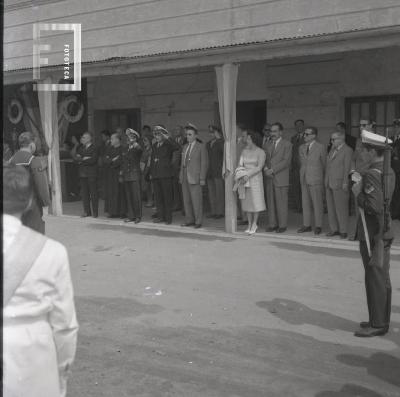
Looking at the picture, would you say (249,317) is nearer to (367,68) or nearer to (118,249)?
(118,249)

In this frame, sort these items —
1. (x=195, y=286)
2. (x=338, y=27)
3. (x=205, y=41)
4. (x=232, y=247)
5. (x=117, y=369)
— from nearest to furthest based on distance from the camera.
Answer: (x=117, y=369), (x=195, y=286), (x=232, y=247), (x=338, y=27), (x=205, y=41)

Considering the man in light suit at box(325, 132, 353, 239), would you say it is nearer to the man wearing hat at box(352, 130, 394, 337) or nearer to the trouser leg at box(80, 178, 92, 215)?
the man wearing hat at box(352, 130, 394, 337)

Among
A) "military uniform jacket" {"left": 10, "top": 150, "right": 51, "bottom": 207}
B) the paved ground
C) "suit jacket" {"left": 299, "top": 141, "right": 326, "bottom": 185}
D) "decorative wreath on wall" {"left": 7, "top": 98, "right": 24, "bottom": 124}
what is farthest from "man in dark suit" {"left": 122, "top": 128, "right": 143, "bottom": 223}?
"decorative wreath on wall" {"left": 7, "top": 98, "right": 24, "bottom": 124}

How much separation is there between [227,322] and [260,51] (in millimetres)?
5090

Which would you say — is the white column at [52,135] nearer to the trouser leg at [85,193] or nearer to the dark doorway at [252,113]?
the trouser leg at [85,193]

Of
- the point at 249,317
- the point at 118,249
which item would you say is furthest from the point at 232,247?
the point at 249,317

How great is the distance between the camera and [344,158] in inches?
399

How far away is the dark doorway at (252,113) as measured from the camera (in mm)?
15523

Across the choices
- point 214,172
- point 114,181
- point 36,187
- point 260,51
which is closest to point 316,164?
point 260,51

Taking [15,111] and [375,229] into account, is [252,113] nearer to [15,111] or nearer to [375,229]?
[15,111]

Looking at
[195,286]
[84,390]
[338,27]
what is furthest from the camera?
[338,27]

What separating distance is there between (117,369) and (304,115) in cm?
974

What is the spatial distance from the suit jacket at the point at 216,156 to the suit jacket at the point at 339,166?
119 inches

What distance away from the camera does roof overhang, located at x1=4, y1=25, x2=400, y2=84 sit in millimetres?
8734
